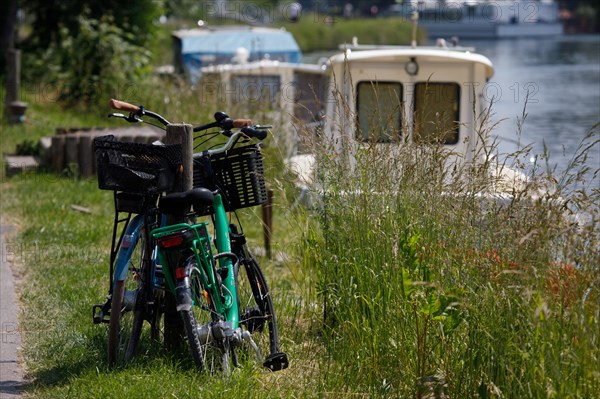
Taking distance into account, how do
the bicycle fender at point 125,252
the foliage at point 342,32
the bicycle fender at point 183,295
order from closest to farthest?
the bicycle fender at point 183,295 < the bicycle fender at point 125,252 < the foliage at point 342,32

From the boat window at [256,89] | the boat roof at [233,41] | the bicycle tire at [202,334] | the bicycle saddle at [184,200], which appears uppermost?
the boat roof at [233,41]

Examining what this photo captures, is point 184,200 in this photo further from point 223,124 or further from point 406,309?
point 406,309

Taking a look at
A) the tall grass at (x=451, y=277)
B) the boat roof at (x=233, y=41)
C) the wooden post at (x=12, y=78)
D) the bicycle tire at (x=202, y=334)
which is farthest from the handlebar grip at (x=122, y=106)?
the boat roof at (x=233, y=41)

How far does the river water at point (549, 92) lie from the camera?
18656 mm

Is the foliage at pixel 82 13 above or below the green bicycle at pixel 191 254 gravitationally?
above

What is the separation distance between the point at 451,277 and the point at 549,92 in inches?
956

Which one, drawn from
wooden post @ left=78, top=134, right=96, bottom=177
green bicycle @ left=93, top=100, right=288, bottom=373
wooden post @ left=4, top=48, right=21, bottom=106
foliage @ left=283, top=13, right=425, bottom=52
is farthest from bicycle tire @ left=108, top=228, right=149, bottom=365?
foliage @ left=283, top=13, right=425, bottom=52

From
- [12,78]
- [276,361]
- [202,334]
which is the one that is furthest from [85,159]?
[202,334]

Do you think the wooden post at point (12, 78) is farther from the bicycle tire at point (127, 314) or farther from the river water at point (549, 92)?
the bicycle tire at point (127, 314)

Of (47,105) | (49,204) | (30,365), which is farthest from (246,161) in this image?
(47,105)

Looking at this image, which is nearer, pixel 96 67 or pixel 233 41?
pixel 96 67

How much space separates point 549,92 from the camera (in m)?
28.5

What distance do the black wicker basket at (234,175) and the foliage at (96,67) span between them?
42.5 feet

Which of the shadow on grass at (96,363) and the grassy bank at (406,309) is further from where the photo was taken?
the shadow on grass at (96,363)
